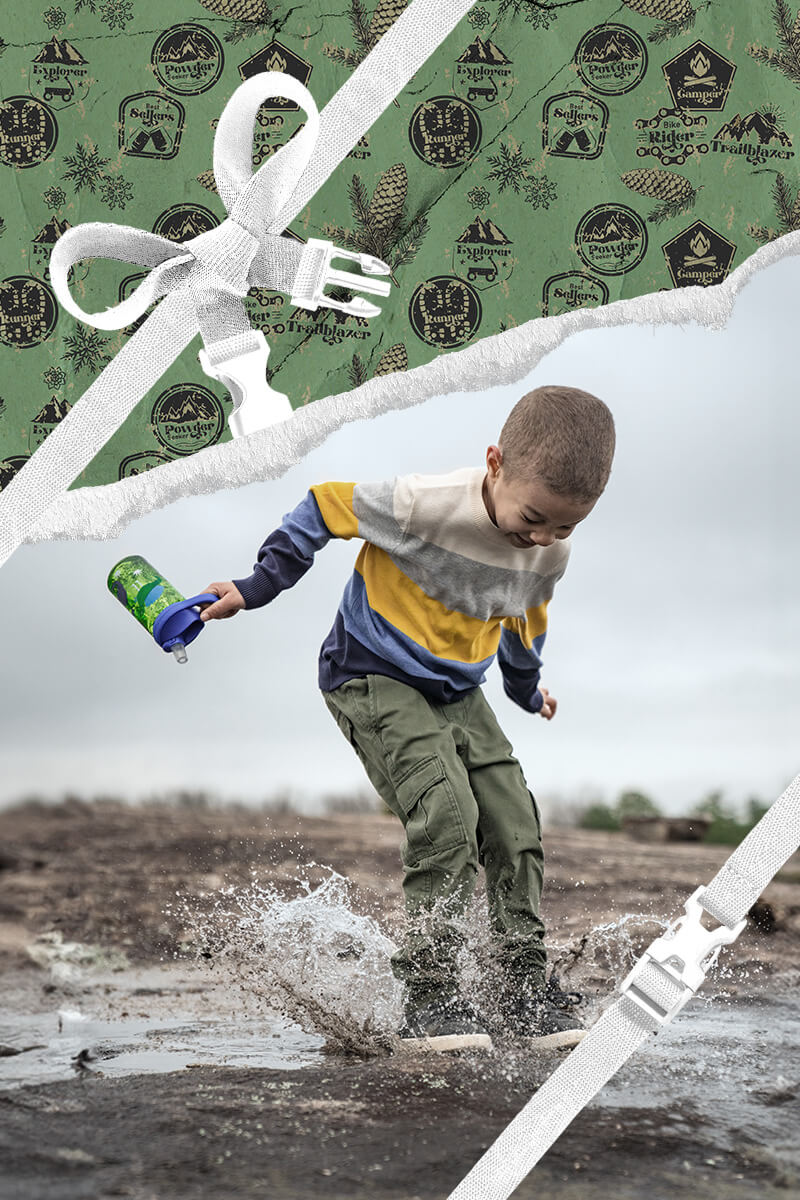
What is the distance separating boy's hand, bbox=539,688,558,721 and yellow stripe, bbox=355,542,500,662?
0.15 m

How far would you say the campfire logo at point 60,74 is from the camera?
3.18ft

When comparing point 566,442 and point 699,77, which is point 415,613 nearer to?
point 566,442

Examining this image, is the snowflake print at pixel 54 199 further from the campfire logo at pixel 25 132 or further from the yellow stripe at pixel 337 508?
the yellow stripe at pixel 337 508

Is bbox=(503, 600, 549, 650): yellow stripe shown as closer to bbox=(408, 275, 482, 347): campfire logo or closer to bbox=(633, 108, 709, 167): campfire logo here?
bbox=(408, 275, 482, 347): campfire logo

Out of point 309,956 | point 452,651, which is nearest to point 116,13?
point 452,651

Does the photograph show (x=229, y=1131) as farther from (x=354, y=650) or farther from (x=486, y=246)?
(x=486, y=246)

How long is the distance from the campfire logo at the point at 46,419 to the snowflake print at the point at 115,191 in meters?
0.17

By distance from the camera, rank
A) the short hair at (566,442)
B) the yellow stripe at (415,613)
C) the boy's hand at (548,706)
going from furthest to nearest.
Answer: the boy's hand at (548,706) → the yellow stripe at (415,613) → the short hair at (566,442)

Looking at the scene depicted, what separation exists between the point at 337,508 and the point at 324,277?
0.58 ft

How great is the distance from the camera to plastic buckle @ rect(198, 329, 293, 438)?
92 cm

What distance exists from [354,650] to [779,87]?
0.59 m

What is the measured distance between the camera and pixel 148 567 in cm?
86

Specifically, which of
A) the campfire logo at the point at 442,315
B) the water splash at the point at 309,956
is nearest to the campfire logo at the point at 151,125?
the campfire logo at the point at 442,315

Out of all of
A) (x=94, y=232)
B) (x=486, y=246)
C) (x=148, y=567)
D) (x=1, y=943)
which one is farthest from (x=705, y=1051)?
(x=1, y=943)
